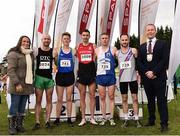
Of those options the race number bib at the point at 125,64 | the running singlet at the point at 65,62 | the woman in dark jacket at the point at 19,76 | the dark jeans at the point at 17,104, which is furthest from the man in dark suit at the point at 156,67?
the dark jeans at the point at 17,104

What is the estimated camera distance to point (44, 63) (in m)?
7.23

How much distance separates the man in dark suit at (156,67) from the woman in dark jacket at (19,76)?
1.95 metres

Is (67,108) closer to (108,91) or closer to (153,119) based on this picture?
(108,91)

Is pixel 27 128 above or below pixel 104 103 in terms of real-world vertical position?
below

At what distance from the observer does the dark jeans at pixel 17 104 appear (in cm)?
696

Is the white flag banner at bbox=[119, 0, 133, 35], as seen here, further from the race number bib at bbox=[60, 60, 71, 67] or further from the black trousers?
the black trousers

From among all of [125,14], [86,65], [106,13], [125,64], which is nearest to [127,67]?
[125,64]

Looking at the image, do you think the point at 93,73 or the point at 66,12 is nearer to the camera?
the point at 93,73

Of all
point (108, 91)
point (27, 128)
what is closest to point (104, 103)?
point (108, 91)

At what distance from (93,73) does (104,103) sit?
0.60 m

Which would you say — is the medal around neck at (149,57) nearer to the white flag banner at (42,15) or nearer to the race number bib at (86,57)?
the race number bib at (86,57)

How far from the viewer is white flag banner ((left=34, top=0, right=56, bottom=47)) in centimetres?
924

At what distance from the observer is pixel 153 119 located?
7.31 m

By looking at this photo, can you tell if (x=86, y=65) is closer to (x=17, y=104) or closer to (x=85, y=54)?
(x=85, y=54)
